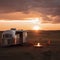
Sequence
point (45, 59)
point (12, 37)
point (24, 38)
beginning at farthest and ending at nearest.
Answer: point (24, 38) → point (12, 37) → point (45, 59)

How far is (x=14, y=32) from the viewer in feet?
177

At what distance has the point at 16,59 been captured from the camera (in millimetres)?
33969

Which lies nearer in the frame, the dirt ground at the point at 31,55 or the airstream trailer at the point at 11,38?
the dirt ground at the point at 31,55

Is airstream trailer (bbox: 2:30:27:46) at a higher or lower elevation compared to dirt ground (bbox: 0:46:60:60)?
higher

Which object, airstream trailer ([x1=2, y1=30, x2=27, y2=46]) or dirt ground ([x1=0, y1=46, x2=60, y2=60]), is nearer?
dirt ground ([x1=0, y1=46, x2=60, y2=60])

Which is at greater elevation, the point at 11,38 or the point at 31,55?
the point at 11,38

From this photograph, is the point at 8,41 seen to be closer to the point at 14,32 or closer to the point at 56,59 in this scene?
the point at 14,32

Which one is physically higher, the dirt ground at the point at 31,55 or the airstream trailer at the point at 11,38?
the airstream trailer at the point at 11,38

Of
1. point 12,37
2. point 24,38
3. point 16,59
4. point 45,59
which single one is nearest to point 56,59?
point 45,59

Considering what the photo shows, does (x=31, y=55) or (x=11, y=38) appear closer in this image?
(x=31, y=55)

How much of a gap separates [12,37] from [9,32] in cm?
186

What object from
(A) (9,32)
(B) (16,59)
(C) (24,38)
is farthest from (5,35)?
(B) (16,59)

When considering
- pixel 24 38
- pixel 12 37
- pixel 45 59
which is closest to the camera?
pixel 45 59

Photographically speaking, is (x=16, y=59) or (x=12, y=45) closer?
(x=16, y=59)
